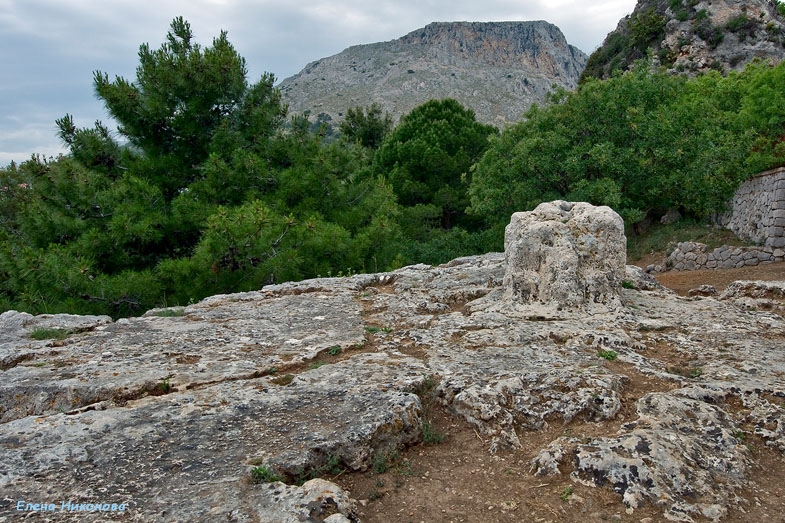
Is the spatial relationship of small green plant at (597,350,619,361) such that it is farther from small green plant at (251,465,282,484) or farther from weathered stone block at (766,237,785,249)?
weathered stone block at (766,237,785,249)

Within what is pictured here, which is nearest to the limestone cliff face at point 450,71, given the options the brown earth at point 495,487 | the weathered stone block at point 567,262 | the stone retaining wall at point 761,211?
the stone retaining wall at point 761,211

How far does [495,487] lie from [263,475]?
4.82 feet

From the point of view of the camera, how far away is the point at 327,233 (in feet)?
35.8

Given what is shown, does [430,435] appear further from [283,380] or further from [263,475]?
[283,380]

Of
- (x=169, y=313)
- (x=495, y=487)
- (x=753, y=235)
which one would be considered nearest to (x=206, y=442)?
(x=495, y=487)

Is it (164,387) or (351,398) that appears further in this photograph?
(164,387)

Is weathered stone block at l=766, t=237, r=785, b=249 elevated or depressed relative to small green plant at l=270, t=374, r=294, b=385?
depressed

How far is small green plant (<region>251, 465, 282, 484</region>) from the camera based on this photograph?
10.3 feet

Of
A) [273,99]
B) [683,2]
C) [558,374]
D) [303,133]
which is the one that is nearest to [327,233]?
[303,133]

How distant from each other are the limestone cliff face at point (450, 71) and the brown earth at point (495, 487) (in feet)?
294

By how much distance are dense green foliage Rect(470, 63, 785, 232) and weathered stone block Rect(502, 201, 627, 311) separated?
7.78 m

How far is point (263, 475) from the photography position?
3.16 m

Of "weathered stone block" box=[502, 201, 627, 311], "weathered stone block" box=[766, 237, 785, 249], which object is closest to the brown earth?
"weathered stone block" box=[502, 201, 627, 311]

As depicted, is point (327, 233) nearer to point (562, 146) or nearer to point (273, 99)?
point (273, 99)
